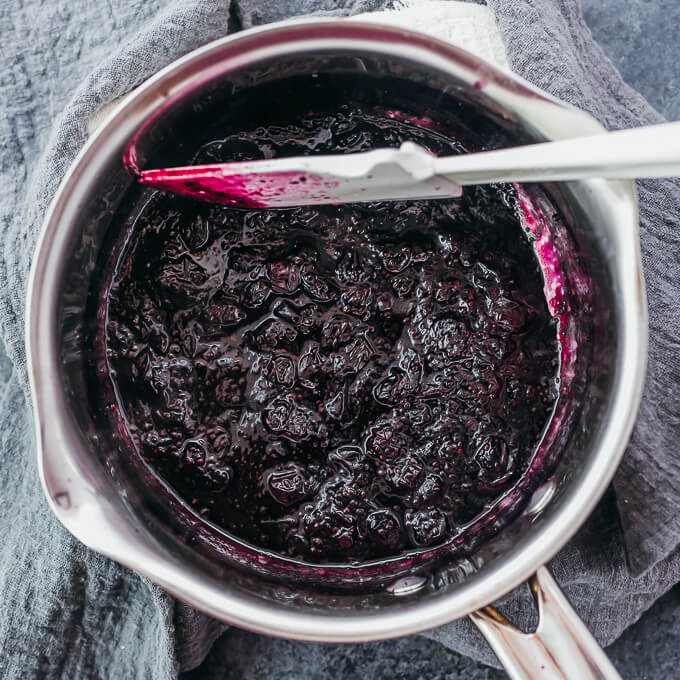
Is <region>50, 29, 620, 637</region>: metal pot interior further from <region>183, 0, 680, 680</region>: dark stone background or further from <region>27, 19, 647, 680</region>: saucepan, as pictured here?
<region>183, 0, 680, 680</region>: dark stone background

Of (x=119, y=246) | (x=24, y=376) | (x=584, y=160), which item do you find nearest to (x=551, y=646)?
(x=584, y=160)

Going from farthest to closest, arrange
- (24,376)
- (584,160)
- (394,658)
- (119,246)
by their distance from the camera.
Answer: (394,658) < (24,376) < (119,246) < (584,160)

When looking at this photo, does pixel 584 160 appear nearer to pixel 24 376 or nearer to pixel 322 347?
pixel 322 347

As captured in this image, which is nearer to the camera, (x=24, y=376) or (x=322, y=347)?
(x=322, y=347)

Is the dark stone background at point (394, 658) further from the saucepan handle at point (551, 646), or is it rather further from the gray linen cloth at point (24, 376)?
the saucepan handle at point (551, 646)

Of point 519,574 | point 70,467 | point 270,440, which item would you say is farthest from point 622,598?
point 70,467

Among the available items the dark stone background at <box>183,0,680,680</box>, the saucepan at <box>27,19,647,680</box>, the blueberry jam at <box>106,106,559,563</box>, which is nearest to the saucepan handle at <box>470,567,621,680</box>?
the saucepan at <box>27,19,647,680</box>

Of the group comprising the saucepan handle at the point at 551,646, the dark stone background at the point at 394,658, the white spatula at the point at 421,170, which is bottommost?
the dark stone background at the point at 394,658

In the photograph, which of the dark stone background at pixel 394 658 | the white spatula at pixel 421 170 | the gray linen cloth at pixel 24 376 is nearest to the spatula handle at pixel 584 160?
the white spatula at pixel 421 170
